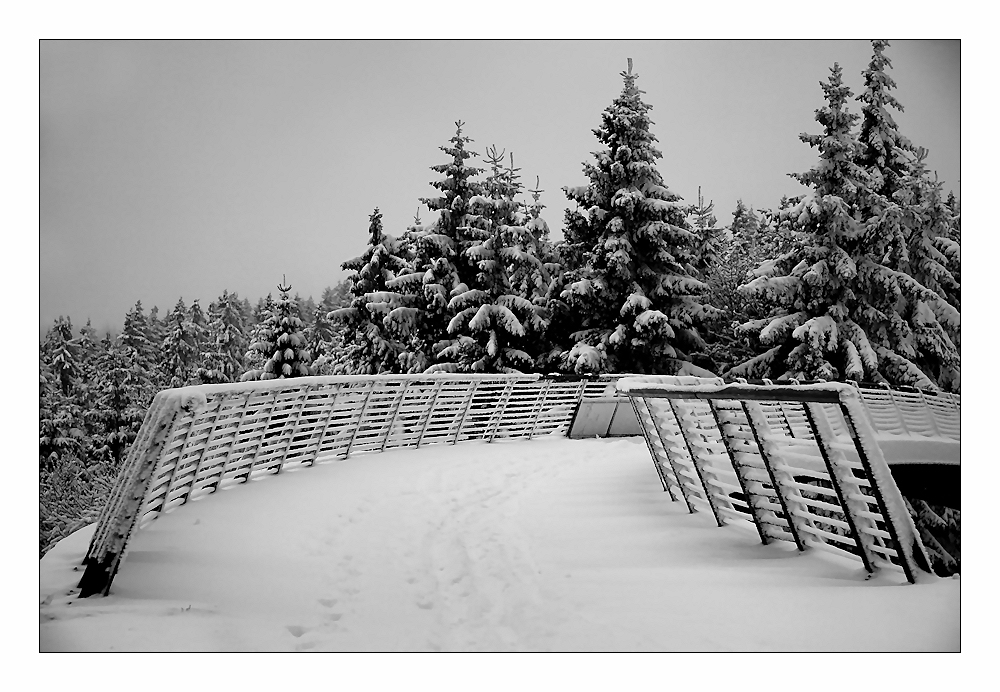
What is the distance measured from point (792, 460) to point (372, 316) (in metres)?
7.11

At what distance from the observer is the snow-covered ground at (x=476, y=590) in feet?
10.5

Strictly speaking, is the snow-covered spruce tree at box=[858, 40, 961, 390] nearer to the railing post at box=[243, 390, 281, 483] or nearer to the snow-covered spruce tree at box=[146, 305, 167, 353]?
the railing post at box=[243, 390, 281, 483]

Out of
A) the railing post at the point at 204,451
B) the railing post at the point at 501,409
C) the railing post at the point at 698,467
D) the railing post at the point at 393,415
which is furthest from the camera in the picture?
the railing post at the point at 501,409

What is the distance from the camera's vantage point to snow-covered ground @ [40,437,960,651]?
3.21 m

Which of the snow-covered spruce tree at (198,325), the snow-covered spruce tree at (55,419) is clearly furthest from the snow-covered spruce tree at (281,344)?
the snow-covered spruce tree at (55,419)

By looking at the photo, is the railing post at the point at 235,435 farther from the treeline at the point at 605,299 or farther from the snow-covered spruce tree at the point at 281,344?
the snow-covered spruce tree at the point at 281,344

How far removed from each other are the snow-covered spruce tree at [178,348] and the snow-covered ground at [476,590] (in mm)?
1450

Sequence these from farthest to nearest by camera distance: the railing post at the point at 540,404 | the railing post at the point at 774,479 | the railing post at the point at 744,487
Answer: the railing post at the point at 540,404 → the railing post at the point at 744,487 → the railing post at the point at 774,479

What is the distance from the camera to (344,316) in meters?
9.91

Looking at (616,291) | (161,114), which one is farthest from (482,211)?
(161,114)

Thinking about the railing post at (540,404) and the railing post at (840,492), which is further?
the railing post at (540,404)

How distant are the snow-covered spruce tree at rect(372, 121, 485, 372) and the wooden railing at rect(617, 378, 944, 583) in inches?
228
